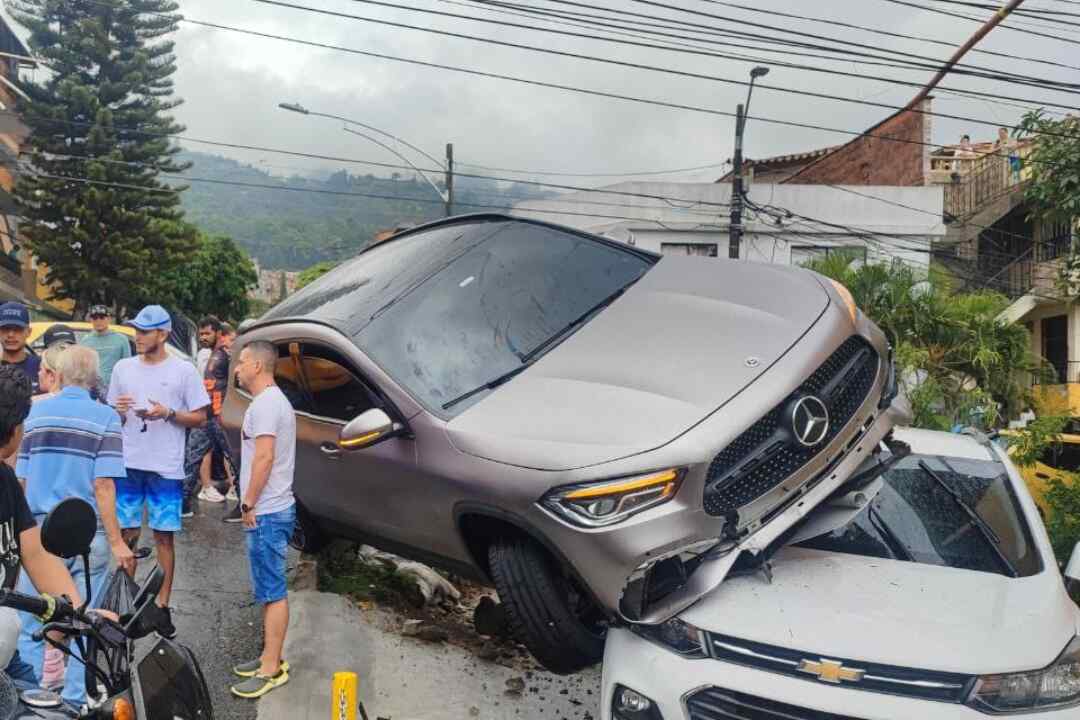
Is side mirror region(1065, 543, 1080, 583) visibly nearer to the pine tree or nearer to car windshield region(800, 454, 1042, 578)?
car windshield region(800, 454, 1042, 578)

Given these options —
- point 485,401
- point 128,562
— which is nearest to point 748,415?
point 485,401

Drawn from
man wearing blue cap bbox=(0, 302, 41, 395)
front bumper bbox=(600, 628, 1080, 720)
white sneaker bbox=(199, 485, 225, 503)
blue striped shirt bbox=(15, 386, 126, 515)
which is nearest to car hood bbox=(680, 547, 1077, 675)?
front bumper bbox=(600, 628, 1080, 720)

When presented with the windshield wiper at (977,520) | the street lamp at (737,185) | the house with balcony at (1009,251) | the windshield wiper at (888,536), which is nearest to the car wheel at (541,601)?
the windshield wiper at (888,536)

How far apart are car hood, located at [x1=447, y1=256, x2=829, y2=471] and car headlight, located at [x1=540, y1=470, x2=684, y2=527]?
0.32 ft

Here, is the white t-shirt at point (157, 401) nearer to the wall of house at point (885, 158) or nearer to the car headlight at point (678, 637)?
the car headlight at point (678, 637)

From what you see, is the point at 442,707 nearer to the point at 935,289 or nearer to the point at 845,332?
the point at 845,332

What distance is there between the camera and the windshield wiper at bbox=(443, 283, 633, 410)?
3.51 meters

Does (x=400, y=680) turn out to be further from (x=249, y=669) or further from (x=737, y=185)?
(x=737, y=185)

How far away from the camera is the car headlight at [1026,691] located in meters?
2.55

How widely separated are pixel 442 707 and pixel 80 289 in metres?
30.4

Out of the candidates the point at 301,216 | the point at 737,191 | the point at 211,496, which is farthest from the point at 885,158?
the point at 301,216

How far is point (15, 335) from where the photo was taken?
4953 millimetres

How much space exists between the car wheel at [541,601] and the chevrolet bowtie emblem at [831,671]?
2.85 ft

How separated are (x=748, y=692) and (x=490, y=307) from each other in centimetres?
202
